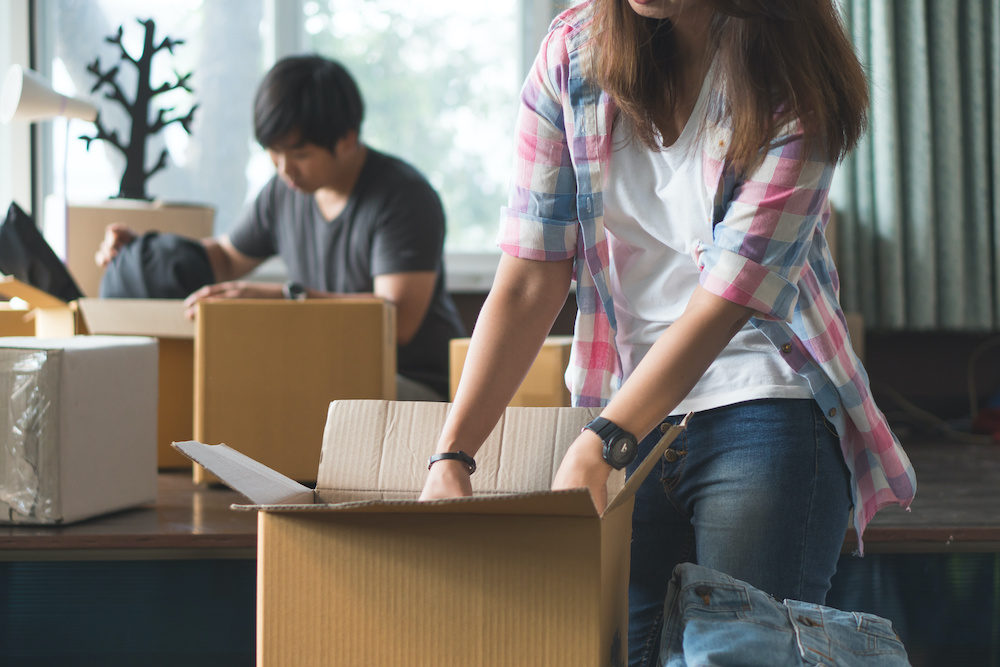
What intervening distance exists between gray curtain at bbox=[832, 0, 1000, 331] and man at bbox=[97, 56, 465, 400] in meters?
1.19

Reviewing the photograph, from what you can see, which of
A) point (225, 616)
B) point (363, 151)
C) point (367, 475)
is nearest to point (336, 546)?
point (367, 475)

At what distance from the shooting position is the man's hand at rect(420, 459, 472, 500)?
2.03 feet

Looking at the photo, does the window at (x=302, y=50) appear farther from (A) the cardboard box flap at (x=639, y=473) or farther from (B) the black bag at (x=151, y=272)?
(A) the cardboard box flap at (x=639, y=473)

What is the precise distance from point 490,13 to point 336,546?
230 cm

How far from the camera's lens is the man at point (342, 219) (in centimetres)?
170

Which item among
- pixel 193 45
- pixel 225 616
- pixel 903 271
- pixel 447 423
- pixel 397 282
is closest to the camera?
pixel 447 423

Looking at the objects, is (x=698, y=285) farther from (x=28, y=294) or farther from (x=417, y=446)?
(x=28, y=294)

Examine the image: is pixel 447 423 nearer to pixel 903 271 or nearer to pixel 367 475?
pixel 367 475

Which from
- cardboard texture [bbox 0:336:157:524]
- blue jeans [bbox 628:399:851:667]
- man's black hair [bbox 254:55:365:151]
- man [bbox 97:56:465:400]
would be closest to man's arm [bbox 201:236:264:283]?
man [bbox 97:56:465:400]

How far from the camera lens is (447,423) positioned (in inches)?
26.5

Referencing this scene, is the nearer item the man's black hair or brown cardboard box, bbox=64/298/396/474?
brown cardboard box, bbox=64/298/396/474

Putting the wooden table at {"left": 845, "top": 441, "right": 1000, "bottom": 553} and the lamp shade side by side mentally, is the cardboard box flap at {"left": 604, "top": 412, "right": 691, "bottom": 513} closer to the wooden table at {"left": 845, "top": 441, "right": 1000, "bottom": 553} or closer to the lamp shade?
the wooden table at {"left": 845, "top": 441, "right": 1000, "bottom": 553}

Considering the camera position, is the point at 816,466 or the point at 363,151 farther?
the point at 363,151

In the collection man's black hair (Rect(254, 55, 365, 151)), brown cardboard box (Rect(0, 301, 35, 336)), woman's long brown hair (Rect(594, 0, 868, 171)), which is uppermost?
man's black hair (Rect(254, 55, 365, 151))
